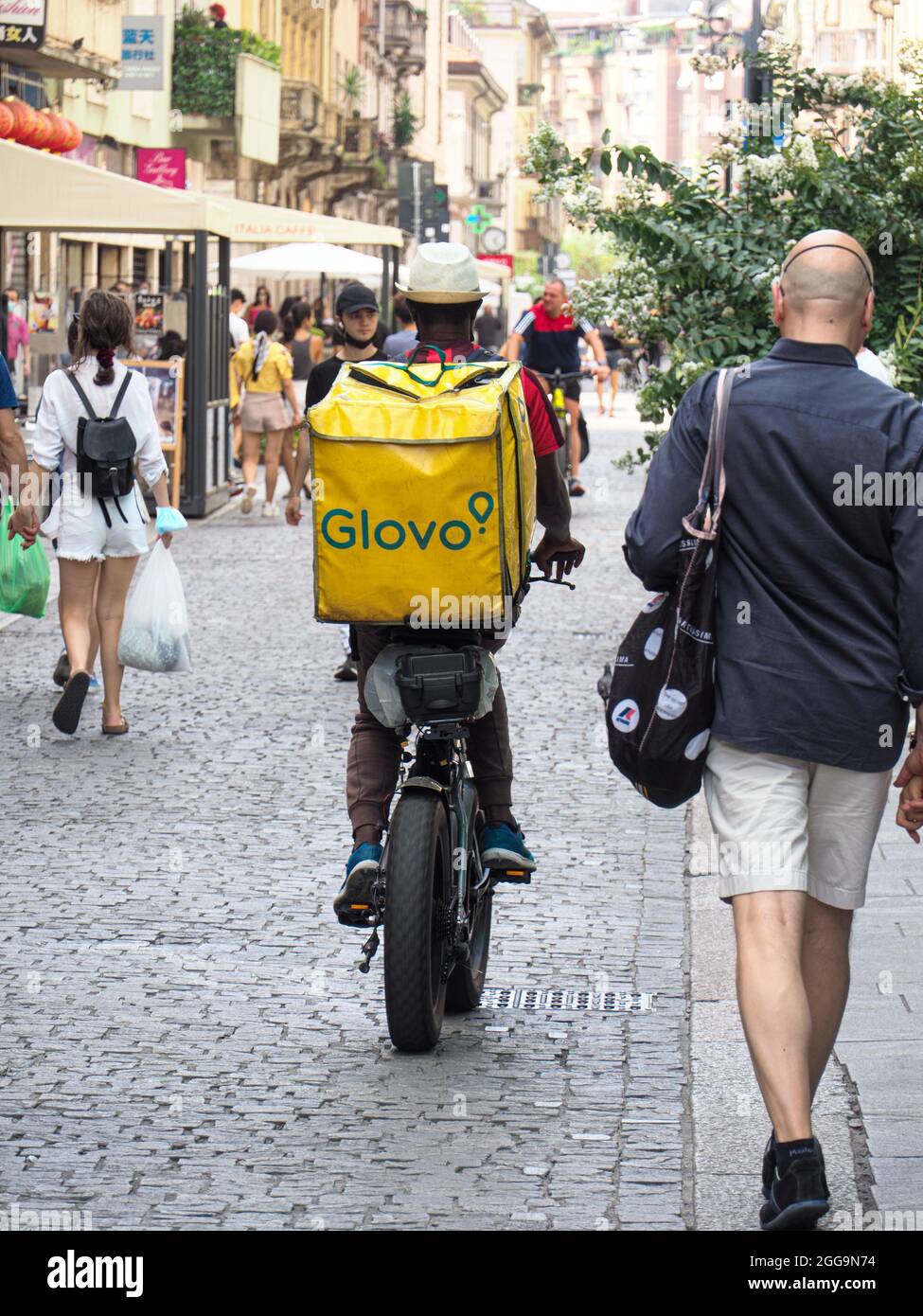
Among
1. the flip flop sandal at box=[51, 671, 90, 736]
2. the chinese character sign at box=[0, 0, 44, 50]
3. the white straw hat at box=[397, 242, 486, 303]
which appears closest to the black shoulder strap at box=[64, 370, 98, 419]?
the flip flop sandal at box=[51, 671, 90, 736]

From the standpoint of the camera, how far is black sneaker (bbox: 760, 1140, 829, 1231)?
414 centimetres

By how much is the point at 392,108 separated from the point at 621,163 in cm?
5825

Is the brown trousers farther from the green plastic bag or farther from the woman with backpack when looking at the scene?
the green plastic bag

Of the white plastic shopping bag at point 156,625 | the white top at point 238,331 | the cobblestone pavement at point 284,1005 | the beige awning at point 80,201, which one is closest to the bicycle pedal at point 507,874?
the cobblestone pavement at point 284,1005

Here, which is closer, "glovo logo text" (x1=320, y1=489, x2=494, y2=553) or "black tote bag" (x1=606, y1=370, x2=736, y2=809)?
"black tote bag" (x1=606, y1=370, x2=736, y2=809)

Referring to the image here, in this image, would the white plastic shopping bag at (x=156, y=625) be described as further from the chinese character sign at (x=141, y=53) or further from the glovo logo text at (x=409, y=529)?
the chinese character sign at (x=141, y=53)

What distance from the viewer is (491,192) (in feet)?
324

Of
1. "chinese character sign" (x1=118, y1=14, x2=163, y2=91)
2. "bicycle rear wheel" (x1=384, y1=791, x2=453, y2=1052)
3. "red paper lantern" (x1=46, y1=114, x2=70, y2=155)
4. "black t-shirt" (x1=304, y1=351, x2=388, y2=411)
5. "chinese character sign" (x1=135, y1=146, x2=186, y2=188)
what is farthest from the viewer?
"chinese character sign" (x1=135, y1=146, x2=186, y2=188)

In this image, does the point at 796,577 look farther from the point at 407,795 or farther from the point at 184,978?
the point at 184,978

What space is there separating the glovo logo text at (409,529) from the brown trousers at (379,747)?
375 mm

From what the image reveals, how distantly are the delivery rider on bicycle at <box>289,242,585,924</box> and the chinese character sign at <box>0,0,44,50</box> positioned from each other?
805 inches

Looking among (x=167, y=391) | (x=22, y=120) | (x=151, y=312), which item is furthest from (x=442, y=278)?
(x=22, y=120)

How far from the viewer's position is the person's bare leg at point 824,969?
14.7 feet

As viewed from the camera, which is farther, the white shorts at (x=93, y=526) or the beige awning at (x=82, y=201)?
the beige awning at (x=82, y=201)
